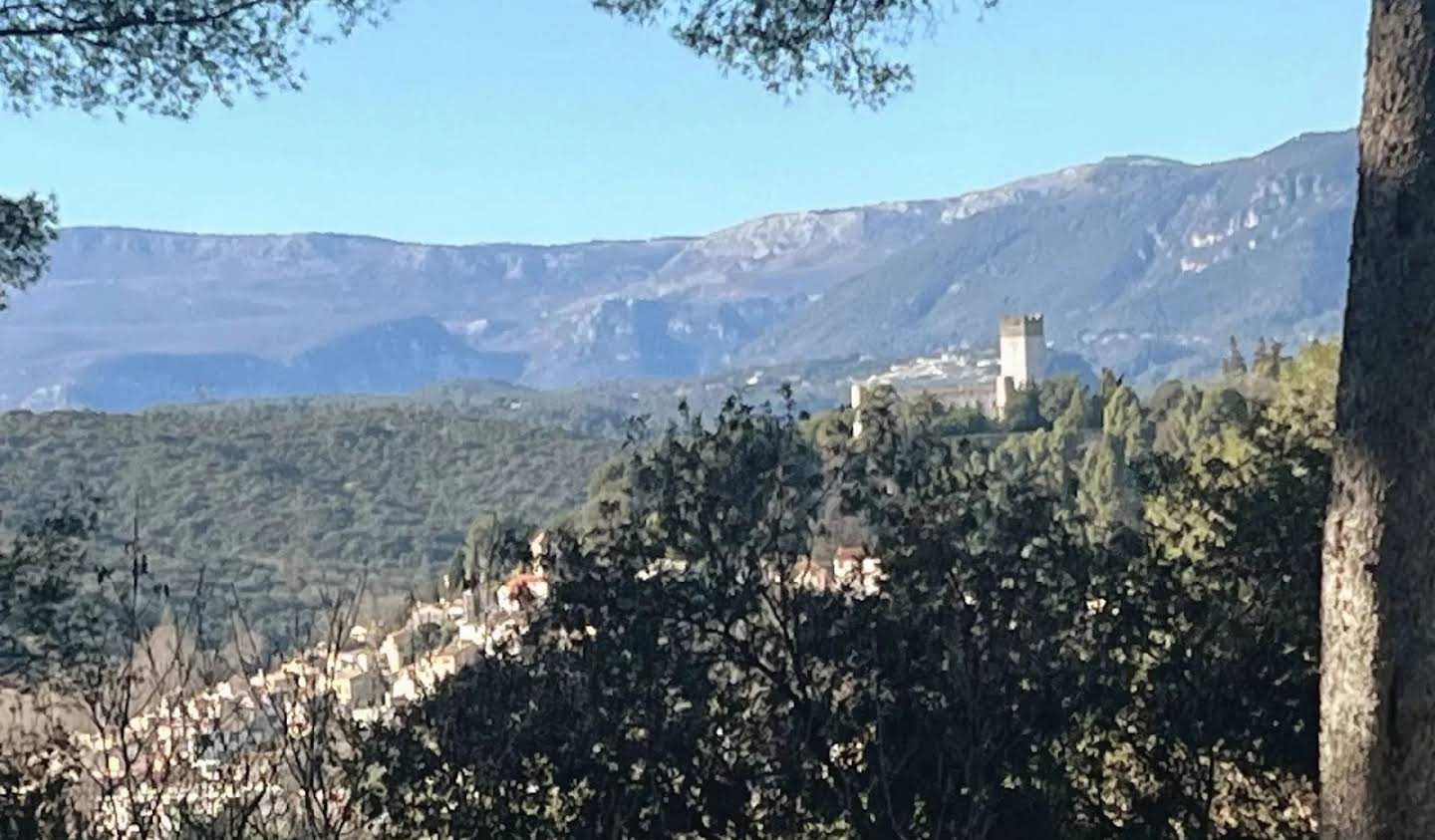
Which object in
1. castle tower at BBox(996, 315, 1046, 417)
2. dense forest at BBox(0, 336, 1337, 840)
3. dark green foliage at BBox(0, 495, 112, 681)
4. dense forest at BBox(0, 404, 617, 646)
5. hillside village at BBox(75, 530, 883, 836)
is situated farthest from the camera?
castle tower at BBox(996, 315, 1046, 417)

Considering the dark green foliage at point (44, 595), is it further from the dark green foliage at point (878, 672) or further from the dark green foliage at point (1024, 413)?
the dark green foliage at point (1024, 413)

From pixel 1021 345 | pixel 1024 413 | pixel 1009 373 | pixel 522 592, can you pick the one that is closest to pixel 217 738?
pixel 522 592

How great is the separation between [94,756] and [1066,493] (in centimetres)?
405

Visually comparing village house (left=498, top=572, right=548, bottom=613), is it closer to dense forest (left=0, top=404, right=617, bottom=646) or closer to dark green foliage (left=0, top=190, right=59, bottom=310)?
dark green foliage (left=0, top=190, right=59, bottom=310)

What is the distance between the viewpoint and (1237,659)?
6004 mm

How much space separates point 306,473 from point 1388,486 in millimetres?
46118

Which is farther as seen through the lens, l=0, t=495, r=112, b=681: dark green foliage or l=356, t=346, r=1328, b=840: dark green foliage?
l=356, t=346, r=1328, b=840: dark green foliage

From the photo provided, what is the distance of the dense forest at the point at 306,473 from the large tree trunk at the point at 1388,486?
21006 millimetres

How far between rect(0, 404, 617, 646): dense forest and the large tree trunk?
21.0 meters

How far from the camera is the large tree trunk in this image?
280 cm

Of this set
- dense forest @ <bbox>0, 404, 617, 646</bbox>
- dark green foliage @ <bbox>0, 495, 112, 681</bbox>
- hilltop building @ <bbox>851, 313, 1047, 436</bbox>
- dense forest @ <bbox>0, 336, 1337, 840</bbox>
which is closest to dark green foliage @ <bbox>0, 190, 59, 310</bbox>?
dark green foliage @ <bbox>0, 495, 112, 681</bbox>

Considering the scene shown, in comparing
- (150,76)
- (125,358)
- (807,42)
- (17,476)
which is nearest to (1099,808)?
(807,42)

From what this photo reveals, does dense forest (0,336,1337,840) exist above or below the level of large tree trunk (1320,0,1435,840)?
below

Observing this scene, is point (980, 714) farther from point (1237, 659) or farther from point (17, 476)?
point (17, 476)
